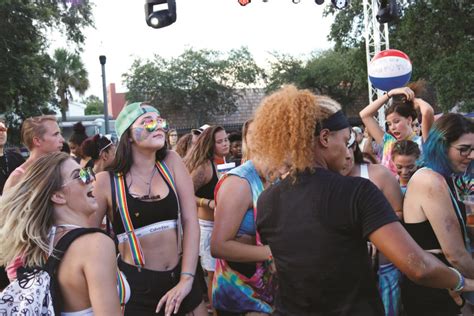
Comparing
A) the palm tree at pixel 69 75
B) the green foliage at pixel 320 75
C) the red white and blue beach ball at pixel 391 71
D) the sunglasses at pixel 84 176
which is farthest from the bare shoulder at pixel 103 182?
the palm tree at pixel 69 75

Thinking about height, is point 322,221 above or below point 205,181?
above

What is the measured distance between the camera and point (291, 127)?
1.98 meters

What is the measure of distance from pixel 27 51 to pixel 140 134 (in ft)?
49.7

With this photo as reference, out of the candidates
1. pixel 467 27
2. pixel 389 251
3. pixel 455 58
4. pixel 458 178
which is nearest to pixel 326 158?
pixel 389 251

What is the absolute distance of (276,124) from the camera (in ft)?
6.64

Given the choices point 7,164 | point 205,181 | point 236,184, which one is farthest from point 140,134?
point 7,164

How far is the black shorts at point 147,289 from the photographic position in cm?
285

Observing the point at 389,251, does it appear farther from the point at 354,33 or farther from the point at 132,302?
the point at 354,33

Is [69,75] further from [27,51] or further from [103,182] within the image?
[103,182]

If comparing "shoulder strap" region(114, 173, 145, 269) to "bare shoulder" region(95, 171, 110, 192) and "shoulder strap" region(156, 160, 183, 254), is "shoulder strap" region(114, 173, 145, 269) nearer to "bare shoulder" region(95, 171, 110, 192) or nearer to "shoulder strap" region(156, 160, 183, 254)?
"bare shoulder" region(95, 171, 110, 192)

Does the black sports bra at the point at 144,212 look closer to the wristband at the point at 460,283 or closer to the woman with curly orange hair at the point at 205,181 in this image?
the wristband at the point at 460,283

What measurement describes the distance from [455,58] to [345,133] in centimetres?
1655

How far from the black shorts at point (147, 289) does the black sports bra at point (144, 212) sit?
0.78ft

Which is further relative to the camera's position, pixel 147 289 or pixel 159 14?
pixel 159 14
